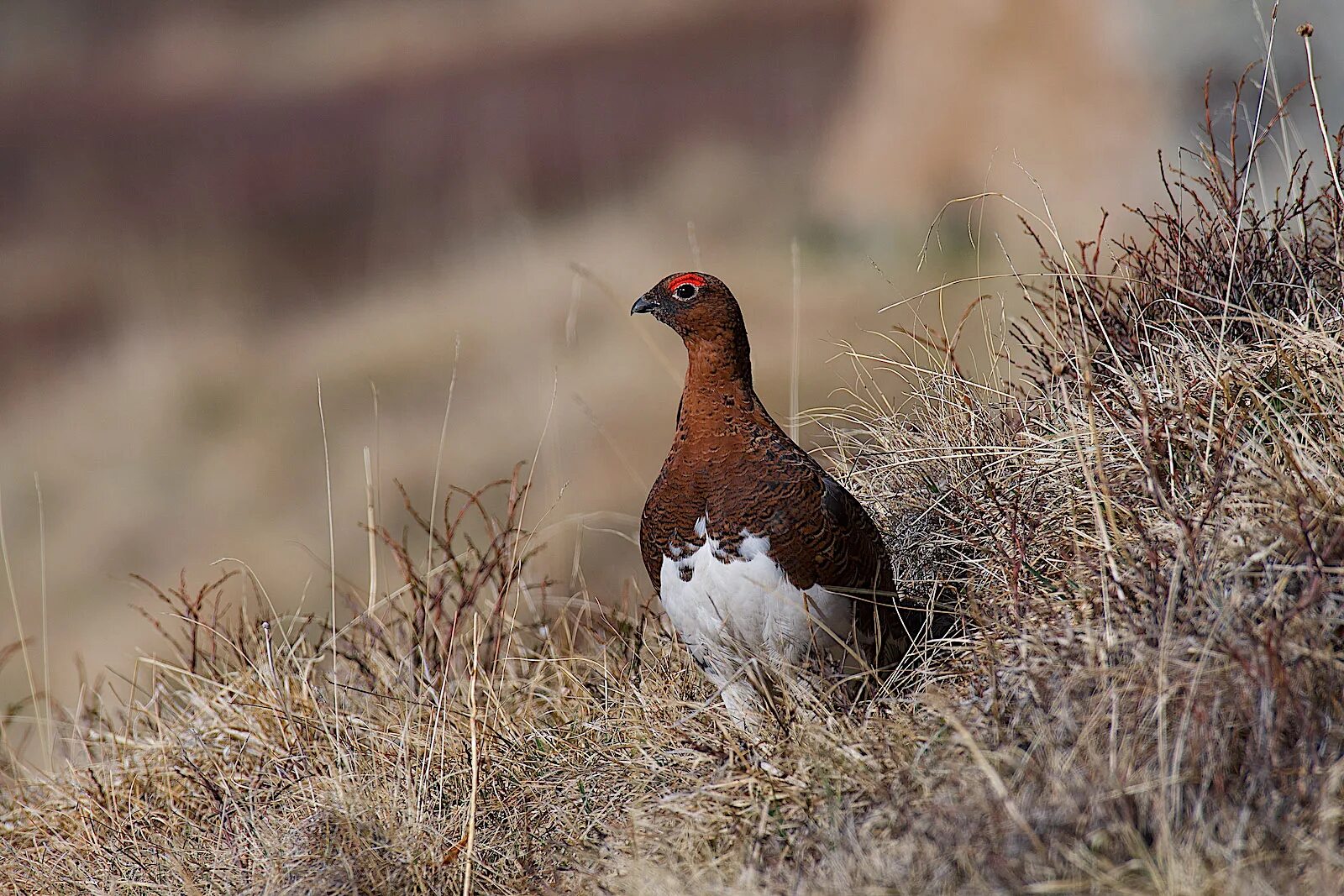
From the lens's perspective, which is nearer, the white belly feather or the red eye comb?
the white belly feather

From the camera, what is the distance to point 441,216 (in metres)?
14.6

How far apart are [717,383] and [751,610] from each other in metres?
0.47

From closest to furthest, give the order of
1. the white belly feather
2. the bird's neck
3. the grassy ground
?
the grassy ground, the white belly feather, the bird's neck

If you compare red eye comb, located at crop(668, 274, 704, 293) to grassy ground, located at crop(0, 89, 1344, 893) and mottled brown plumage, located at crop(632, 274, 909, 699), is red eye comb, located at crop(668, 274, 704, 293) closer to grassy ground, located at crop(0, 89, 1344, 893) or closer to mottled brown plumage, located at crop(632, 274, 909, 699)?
mottled brown plumage, located at crop(632, 274, 909, 699)

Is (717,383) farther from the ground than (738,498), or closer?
farther from the ground

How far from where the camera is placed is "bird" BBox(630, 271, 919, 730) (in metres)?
2.24

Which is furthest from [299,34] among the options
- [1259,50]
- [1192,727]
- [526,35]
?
[1192,727]

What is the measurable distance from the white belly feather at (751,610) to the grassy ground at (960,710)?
0.41ft

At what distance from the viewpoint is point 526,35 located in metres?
15.5

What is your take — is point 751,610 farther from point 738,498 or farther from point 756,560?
point 738,498

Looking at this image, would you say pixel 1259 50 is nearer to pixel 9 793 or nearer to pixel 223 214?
pixel 9 793

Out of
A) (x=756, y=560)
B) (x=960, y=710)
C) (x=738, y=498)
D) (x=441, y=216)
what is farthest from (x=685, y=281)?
(x=441, y=216)

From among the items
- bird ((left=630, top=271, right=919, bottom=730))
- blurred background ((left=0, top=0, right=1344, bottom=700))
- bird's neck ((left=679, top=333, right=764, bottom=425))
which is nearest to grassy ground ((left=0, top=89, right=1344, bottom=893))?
bird ((left=630, top=271, right=919, bottom=730))

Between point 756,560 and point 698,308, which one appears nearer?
point 756,560
